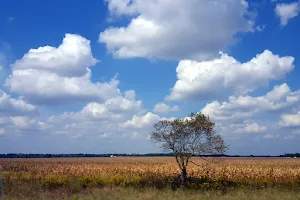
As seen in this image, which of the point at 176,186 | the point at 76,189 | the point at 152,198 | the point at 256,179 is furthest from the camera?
the point at 256,179

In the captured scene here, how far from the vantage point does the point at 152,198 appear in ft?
66.7

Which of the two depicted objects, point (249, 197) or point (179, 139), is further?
point (179, 139)

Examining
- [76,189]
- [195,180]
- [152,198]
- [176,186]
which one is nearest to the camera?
[152,198]

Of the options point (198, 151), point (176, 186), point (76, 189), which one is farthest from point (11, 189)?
point (198, 151)

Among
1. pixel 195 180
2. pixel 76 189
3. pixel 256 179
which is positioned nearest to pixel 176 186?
pixel 195 180

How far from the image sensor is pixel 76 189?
26469 mm

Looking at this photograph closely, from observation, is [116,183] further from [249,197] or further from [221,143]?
[249,197]

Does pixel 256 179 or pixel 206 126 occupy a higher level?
pixel 206 126

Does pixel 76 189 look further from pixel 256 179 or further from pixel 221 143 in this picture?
pixel 256 179

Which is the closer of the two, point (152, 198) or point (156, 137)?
point (152, 198)

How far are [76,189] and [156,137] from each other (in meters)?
7.37

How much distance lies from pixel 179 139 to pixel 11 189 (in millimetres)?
12718

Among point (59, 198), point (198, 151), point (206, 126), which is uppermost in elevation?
point (206, 126)

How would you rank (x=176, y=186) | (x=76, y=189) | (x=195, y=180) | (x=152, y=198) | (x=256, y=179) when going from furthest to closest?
(x=256, y=179) < (x=195, y=180) < (x=176, y=186) < (x=76, y=189) < (x=152, y=198)
